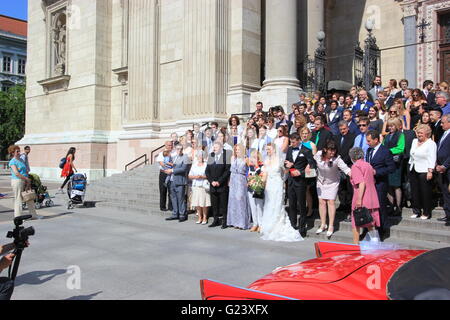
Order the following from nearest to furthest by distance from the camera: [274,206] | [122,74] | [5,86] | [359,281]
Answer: [359,281]
[274,206]
[122,74]
[5,86]

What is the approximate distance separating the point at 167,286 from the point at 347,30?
56.7ft

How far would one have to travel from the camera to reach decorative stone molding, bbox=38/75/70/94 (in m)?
24.1

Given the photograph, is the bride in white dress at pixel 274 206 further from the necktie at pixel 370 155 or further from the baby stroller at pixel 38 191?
the baby stroller at pixel 38 191

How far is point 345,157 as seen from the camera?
8562mm

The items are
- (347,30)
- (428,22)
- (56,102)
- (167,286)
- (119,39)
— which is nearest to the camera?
(167,286)

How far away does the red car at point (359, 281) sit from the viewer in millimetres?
2467

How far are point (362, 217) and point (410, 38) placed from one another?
13.2 m

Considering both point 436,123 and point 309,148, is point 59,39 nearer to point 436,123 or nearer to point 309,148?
point 309,148

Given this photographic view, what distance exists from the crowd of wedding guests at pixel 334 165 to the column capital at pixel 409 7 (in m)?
7.60

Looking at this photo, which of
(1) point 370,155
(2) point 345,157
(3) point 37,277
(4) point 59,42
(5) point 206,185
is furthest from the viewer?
(4) point 59,42

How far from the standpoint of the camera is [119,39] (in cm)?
2277

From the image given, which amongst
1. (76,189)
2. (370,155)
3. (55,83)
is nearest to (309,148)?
(370,155)
